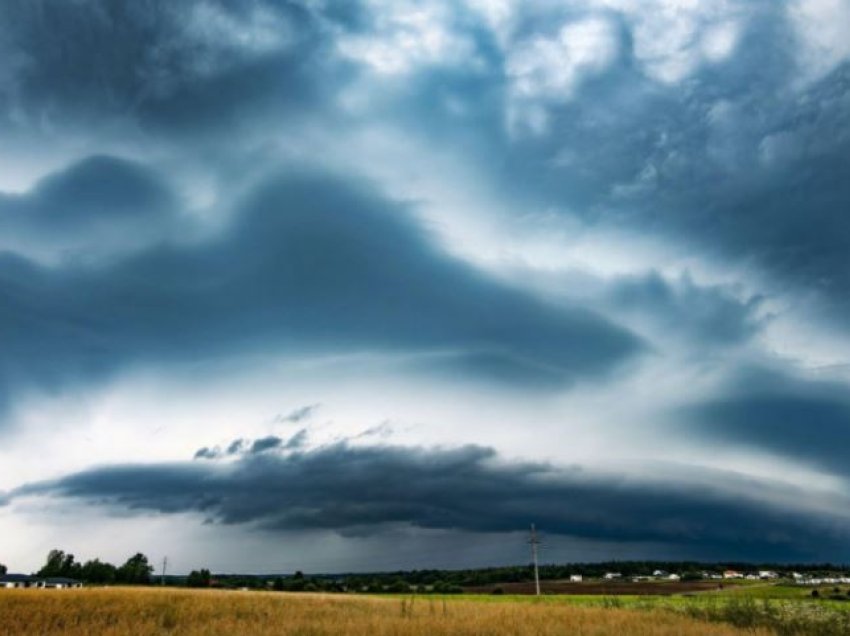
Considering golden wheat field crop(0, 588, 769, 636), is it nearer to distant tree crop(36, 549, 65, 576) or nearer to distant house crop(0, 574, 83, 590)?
distant house crop(0, 574, 83, 590)

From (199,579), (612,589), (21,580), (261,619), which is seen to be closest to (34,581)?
(21,580)

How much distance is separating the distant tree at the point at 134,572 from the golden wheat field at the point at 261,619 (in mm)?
116658

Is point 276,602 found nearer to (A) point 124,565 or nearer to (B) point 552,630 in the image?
(B) point 552,630

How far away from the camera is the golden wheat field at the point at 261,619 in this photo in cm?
1485

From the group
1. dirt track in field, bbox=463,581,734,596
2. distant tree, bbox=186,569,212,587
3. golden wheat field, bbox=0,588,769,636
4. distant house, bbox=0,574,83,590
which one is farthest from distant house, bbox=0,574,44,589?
golden wheat field, bbox=0,588,769,636

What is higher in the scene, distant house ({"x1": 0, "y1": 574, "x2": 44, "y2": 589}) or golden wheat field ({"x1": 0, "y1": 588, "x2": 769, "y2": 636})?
golden wheat field ({"x1": 0, "y1": 588, "x2": 769, "y2": 636})

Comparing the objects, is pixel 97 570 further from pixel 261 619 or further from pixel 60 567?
pixel 261 619

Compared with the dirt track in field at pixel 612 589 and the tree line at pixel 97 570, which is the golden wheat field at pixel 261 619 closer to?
the dirt track in field at pixel 612 589

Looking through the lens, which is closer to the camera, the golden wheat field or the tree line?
the golden wheat field

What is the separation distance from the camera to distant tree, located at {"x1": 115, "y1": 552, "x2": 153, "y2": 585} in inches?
5103

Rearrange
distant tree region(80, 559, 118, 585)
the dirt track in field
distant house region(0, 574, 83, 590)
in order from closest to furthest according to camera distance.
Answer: the dirt track in field → distant house region(0, 574, 83, 590) → distant tree region(80, 559, 118, 585)

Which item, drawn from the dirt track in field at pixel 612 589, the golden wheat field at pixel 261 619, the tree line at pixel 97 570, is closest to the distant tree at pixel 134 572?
the tree line at pixel 97 570

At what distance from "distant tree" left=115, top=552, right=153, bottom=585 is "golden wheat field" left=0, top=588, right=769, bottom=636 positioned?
116658 mm

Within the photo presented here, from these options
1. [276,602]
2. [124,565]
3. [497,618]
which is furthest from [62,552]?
[497,618]
